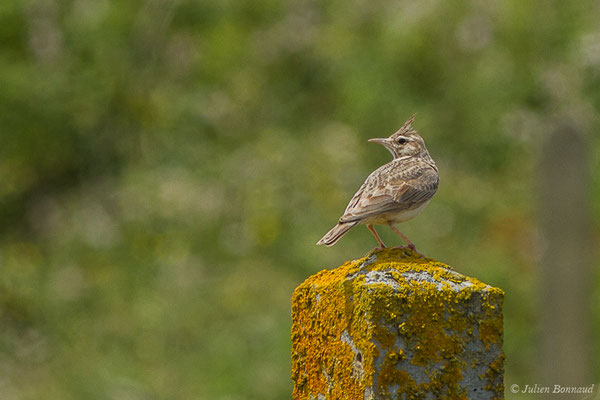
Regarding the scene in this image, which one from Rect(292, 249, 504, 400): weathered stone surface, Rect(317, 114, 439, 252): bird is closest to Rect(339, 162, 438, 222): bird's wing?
Rect(317, 114, 439, 252): bird

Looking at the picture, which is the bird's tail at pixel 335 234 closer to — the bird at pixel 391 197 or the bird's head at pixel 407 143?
the bird at pixel 391 197

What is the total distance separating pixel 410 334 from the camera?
3.46 metres

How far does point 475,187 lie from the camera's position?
606 inches

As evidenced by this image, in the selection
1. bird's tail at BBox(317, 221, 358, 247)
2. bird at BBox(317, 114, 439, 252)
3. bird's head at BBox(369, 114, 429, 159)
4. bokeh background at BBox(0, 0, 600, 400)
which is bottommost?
bird's tail at BBox(317, 221, 358, 247)

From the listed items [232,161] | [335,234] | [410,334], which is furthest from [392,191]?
[232,161]

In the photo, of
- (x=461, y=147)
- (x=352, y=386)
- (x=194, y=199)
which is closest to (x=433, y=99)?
(x=461, y=147)

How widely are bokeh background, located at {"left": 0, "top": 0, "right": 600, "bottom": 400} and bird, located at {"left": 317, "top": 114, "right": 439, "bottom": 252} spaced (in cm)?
542

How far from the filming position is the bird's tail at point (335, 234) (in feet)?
16.1

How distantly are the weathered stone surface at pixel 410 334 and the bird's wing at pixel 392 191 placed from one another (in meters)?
1.57

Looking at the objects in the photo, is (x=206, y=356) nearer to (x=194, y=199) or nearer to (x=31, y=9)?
(x=194, y=199)

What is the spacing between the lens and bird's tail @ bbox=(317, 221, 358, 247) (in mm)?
4910

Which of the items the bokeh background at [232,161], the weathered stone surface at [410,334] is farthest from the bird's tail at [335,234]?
the bokeh background at [232,161]

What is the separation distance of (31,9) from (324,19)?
5.39m

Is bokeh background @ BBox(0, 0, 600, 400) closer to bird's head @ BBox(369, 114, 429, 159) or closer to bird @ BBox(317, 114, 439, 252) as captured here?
bird's head @ BBox(369, 114, 429, 159)
